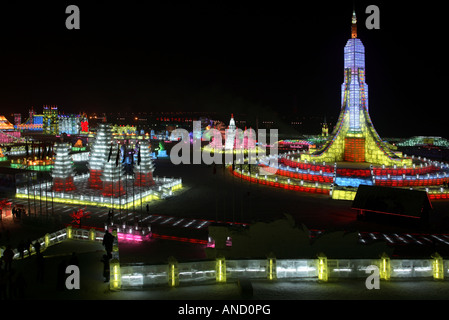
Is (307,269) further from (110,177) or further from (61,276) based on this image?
(110,177)

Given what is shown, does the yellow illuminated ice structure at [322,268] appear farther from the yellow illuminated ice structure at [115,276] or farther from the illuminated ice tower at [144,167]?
the illuminated ice tower at [144,167]

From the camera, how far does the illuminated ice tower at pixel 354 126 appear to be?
139ft

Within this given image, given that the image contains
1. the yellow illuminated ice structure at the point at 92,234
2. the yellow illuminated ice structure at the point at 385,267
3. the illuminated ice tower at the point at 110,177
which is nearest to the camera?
the yellow illuminated ice structure at the point at 385,267

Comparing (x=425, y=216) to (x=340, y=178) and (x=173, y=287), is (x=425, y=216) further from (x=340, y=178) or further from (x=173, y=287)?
(x=173, y=287)

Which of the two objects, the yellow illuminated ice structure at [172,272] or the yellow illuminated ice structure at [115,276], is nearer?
the yellow illuminated ice structure at [115,276]

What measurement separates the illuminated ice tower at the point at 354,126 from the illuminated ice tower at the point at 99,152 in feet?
70.4

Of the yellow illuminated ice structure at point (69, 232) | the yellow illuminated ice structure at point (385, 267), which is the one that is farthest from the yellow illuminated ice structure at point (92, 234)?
the yellow illuminated ice structure at point (385, 267)

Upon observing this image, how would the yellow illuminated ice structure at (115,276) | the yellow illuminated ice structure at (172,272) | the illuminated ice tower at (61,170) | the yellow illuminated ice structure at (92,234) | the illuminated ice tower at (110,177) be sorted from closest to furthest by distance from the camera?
the yellow illuminated ice structure at (115,276) < the yellow illuminated ice structure at (172,272) < the yellow illuminated ice structure at (92,234) < the illuminated ice tower at (110,177) < the illuminated ice tower at (61,170)

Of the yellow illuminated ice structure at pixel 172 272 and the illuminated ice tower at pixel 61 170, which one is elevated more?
the illuminated ice tower at pixel 61 170

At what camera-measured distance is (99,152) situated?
3450 centimetres

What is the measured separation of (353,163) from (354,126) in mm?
4240

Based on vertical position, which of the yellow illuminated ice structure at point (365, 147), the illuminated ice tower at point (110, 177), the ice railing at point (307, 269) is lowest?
the ice railing at point (307, 269)

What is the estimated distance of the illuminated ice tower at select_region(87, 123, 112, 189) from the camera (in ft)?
112
